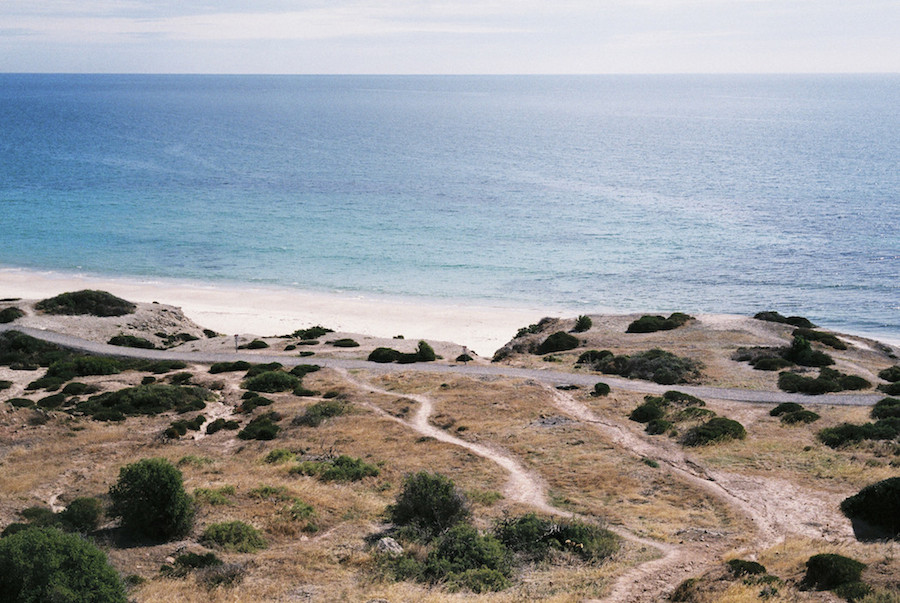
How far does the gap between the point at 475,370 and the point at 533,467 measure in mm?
19104

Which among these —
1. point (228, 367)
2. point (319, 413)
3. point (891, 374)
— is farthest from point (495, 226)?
point (319, 413)

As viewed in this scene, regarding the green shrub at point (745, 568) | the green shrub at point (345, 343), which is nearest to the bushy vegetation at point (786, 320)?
the green shrub at point (345, 343)

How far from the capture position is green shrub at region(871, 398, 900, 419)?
3800 cm

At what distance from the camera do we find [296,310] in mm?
81625

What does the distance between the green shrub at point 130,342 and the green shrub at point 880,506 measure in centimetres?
5091

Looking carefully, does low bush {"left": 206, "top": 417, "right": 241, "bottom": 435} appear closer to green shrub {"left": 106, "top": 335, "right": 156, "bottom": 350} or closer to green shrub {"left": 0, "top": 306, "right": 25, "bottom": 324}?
green shrub {"left": 106, "top": 335, "right": 156, "bottom": 350}

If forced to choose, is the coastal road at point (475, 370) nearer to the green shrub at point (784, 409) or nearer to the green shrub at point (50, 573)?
the green shrub at point (784, 409)

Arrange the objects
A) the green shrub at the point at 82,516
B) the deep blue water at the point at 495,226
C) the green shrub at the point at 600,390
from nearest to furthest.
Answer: the green shrub at the point at 82,516 < the green shrub at the point at 600,390 < the deep blue water at the point at 495,226

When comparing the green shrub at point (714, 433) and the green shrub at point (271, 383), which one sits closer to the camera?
the green shrub at point (714, 433)

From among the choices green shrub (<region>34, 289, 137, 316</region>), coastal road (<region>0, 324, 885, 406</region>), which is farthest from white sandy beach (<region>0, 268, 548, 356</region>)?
coastal road (<region>0, 324, 885, 406</region>)

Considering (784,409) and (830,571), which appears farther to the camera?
(784,409)

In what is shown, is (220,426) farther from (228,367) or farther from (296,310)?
(296,310)

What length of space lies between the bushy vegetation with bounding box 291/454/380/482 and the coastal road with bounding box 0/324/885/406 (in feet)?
62.1

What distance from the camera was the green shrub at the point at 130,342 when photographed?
5894 centimetres
